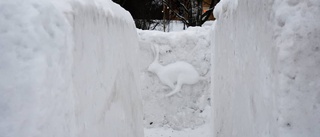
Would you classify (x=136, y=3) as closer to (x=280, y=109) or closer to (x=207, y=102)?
(x=207, y=102)

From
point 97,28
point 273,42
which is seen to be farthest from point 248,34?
point 97,28

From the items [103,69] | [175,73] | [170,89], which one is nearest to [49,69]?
[103,69]

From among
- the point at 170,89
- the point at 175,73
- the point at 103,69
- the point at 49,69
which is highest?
the point at 49,69

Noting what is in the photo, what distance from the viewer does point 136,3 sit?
13.9m

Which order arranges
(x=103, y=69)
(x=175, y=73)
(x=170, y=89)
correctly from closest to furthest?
(x=103, y=69) → (x=175, y=73) → (x=170, y=89)

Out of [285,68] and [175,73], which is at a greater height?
[285,68]

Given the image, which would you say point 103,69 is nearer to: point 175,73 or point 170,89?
point 175,73

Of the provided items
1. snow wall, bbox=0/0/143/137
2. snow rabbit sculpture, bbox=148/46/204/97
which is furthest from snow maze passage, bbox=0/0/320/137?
snow rabbit sculpture, bbox=148/46/204/97

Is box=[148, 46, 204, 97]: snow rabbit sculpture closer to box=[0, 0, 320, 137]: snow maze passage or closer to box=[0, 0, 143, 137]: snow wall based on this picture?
box=[0, 0, 320, 137]: snow maze passage

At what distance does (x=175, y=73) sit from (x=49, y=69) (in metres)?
4.45

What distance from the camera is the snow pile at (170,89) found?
219 inches

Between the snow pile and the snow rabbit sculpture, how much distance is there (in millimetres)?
74

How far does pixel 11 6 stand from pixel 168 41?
4.58 meters

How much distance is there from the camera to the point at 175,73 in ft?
18.1
